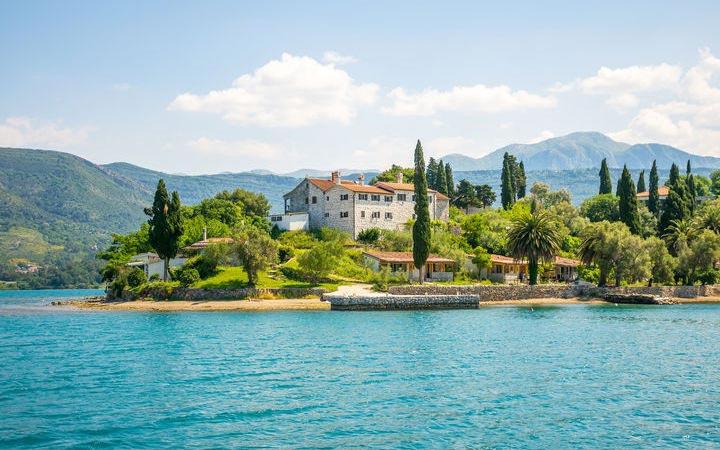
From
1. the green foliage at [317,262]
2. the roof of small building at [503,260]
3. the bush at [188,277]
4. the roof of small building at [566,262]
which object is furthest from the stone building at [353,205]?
the bush at [188,277]

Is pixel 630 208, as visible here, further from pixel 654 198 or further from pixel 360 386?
pixel 360 386

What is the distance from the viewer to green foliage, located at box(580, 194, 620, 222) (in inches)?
4304

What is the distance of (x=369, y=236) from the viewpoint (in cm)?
9125

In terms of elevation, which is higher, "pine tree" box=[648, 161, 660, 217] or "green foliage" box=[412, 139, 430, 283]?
"pine tree" box=[648, 161, 660, 217]

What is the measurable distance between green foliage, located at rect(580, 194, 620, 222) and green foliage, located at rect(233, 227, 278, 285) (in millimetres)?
63209

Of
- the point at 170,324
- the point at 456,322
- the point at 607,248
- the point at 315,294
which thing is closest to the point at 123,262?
the point at 315,294

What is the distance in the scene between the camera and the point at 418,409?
79.9 feet

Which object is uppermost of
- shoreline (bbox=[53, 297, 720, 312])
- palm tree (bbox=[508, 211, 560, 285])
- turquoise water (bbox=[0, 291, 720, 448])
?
palm tree (bbox=[508, 211, 560, 285])

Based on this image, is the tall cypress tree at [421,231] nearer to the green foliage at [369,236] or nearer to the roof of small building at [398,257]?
the roof of small building at [398,257]

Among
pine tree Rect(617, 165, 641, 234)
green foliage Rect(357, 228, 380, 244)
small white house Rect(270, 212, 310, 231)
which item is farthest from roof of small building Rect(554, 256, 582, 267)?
small white house Rect(270, 212, 310, 231)

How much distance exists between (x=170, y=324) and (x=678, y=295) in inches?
2410

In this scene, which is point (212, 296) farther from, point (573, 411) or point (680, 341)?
point (573, 411)

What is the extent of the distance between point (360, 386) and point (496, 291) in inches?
1916

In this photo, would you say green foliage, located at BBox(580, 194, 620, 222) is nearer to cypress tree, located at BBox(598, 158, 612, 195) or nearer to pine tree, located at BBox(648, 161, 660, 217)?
pine tree, located at BBox(648, 161, 660, 217)
